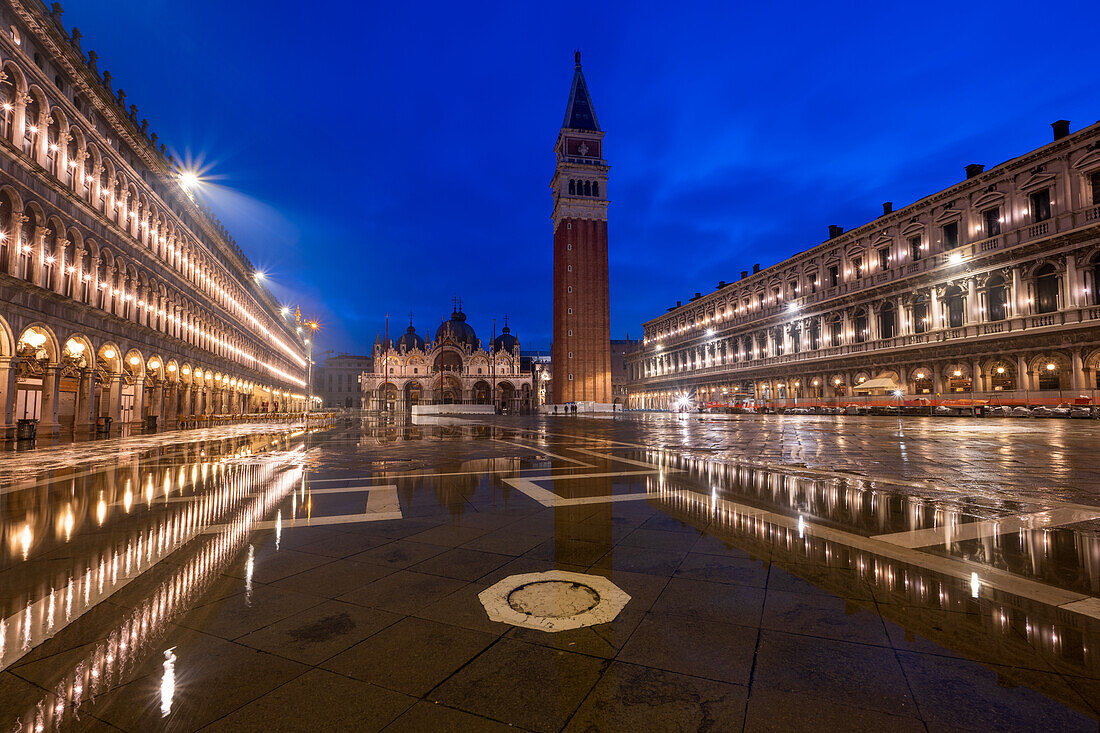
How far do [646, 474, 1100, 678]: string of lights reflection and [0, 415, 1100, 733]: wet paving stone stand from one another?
21mm

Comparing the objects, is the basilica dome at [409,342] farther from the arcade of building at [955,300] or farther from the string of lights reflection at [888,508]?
the string of lights reflection at [888,508]

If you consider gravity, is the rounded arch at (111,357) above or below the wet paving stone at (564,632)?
above

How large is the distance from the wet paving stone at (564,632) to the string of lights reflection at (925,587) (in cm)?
2

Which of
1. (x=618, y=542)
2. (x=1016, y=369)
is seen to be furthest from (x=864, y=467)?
(x=1016, y=369)

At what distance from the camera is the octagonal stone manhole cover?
2.87m

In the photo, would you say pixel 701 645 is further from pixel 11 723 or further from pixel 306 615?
pixel 11 723

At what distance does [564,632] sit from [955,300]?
146 ft

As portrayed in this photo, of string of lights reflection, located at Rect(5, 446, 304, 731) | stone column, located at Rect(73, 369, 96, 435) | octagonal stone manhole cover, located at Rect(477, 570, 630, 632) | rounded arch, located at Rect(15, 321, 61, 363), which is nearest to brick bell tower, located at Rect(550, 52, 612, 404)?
stone column, located at Rect(73, 369, 96, 435)

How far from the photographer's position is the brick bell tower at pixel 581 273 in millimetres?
67562

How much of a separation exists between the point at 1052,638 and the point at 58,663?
5.08 m

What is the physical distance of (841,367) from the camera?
44062 millimetres

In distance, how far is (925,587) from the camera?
3279 mm

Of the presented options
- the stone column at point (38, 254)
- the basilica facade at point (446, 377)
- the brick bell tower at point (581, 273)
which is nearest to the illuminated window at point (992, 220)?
the brick bell tower at point (581, 273)

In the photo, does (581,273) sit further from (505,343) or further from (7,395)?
(7,395)
